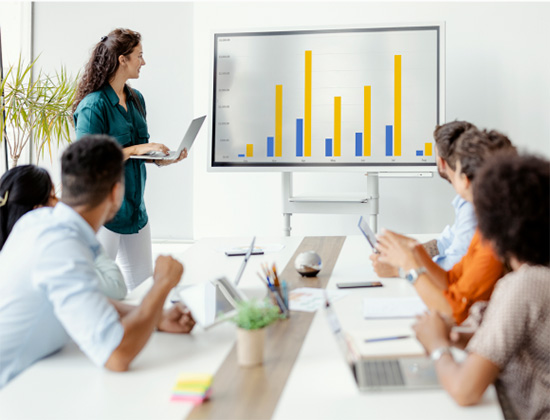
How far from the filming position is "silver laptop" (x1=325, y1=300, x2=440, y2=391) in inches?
49.8

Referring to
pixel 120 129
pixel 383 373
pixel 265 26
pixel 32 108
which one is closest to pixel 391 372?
pixel 383 373

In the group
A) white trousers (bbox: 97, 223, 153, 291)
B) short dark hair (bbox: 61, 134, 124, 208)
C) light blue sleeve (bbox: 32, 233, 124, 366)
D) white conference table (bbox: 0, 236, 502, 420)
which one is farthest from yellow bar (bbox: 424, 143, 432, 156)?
light blue sleeve (bbox: 32, 233, 124, 366)

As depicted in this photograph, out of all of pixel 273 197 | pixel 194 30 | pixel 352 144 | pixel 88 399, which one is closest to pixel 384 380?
pixel 88 399

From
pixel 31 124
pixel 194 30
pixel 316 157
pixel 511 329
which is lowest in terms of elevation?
pixel 511 329

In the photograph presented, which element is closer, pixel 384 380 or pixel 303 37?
pixel 384 380

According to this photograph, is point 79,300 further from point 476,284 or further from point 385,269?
point 385,269

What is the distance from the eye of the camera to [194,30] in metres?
4.98

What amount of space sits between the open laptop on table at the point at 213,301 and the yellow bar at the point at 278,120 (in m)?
2.33

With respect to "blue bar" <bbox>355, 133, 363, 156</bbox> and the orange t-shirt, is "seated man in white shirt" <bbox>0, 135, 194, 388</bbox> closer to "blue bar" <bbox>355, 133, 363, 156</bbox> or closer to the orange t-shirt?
the orange t-shirt

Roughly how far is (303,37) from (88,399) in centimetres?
323

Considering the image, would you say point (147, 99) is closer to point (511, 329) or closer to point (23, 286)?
point (23, 286)

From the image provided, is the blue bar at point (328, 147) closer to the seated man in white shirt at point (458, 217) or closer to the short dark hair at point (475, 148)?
the seated man in white shirt at point (458, 217)

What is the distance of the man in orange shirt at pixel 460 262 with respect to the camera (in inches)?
68.4

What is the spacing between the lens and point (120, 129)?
3.00 meters
